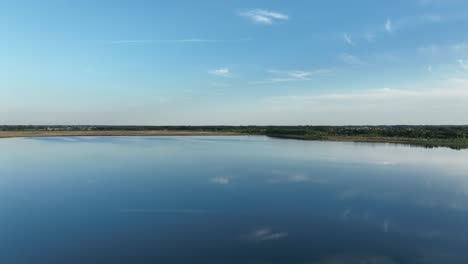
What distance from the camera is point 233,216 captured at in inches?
369

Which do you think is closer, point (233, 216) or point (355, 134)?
point (233, 216)

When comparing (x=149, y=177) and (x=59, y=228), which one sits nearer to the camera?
(x=59, y=228)

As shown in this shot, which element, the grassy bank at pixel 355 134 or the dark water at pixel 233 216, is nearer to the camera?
the dark water at pixel 233 216

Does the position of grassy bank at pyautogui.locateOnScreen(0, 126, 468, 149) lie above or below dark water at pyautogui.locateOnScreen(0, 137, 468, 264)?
above

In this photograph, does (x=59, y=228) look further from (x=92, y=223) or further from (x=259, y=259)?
(x=259, y=259)

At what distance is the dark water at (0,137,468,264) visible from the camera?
696 centimetres

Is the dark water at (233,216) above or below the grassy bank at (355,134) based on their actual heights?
below

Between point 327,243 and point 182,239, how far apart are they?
3290 millimetres

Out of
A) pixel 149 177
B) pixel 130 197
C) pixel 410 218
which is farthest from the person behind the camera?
pixel 149 177

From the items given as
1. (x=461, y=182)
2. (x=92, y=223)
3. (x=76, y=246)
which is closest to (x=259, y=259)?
(x=76, y=246)

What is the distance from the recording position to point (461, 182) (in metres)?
14.4

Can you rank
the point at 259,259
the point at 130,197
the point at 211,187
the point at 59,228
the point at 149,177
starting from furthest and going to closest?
the point at 149,177, the point at 211,187, the point at 130,197, the point at 59,228, the point at 259,259

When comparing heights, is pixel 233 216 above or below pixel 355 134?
below

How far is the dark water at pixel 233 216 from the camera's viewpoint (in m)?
6.96
